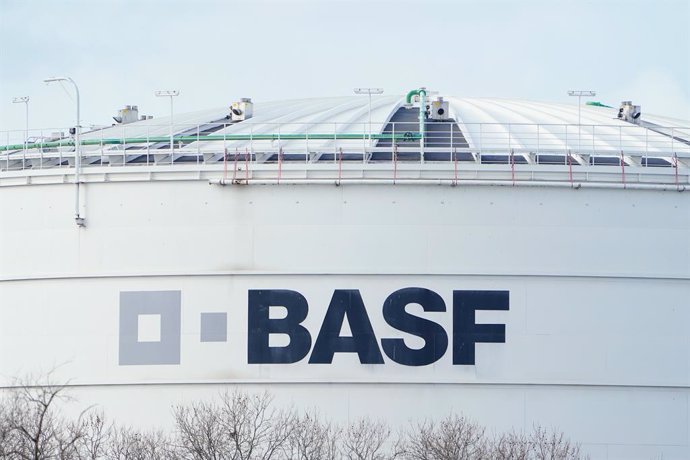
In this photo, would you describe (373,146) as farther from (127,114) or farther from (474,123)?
(127,114)

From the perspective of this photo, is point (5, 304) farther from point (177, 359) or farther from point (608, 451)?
point (608, 451)

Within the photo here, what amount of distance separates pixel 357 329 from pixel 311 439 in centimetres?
267

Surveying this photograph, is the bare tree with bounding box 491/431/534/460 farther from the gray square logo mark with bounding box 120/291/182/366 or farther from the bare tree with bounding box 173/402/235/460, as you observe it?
the gray square logo mark with bounding box 120/291/182/366

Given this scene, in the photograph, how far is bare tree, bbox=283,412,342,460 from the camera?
1404 inches

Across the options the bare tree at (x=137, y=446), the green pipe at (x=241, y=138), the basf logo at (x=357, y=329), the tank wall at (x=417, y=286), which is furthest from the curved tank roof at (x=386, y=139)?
the bare tree at (x=137, y=446)

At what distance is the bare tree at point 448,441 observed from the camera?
115 ft

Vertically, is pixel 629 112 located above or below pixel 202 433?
above

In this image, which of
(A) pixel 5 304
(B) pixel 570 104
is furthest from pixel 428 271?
(B) pixel 570 104

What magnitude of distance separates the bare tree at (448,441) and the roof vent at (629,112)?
11.7m

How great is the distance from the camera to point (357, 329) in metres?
36.4

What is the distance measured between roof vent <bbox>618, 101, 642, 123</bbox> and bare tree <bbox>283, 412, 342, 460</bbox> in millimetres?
13257

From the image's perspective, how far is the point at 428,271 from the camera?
36.6 metres

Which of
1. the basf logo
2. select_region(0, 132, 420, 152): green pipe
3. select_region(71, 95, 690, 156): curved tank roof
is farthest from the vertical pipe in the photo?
the basf logo

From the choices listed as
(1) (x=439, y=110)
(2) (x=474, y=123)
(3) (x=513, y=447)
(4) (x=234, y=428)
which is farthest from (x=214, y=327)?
(1) (x=439, y=110)
